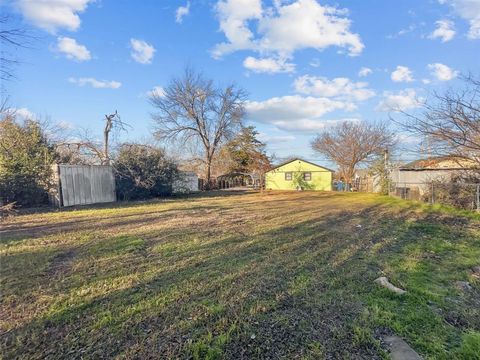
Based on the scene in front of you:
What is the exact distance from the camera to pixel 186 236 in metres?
5.54

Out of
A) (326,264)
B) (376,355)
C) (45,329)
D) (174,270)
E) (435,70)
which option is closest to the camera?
(376,355)

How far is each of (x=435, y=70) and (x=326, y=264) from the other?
825 centimetres

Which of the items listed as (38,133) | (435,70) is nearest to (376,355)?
(435,70)

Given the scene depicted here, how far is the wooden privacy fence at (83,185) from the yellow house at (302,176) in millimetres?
17799

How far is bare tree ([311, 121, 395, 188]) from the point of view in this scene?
25.1 meters

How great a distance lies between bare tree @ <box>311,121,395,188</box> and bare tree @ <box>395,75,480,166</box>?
675 inches

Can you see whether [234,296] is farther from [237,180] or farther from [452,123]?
[237,180]

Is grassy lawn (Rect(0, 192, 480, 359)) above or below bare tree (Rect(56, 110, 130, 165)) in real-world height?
below

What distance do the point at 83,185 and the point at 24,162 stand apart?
2312 mm

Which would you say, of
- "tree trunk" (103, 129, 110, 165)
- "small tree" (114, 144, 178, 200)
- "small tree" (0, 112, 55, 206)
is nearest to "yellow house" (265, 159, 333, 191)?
"small tree" (114, 144, 178, 200)

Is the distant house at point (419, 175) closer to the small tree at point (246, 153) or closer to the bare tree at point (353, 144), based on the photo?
the bare tree at point (353, 144)

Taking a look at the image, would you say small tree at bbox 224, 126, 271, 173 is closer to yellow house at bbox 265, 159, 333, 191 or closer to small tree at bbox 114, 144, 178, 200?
yellow house at bbox 265, 159, 333, 191

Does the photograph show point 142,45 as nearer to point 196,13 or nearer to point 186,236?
point 196,13

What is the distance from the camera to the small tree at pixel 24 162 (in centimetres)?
939
